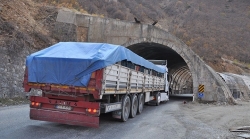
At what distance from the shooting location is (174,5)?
229ft

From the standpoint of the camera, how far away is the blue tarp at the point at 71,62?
7.38 m

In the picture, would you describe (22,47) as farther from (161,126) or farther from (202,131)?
(202,131)

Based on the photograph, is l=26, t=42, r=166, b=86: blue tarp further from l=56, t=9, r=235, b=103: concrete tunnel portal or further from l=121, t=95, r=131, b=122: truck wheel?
l=56, t=9, r=235, b=103: concrete tunnel portal

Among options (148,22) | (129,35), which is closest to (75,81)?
(129,35)

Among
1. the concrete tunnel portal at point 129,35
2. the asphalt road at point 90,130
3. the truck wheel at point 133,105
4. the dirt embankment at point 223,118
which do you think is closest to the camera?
Answer: the asphalt road at point 90,130

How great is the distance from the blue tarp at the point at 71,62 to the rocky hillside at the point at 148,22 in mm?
6943

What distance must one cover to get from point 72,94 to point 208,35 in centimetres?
5118

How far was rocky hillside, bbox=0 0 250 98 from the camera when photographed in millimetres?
15625

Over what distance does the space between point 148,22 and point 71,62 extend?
4529 cm

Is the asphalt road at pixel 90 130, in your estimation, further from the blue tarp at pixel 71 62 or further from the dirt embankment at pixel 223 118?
the dirt embankment at pixel 223 118

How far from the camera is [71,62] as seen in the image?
758cm

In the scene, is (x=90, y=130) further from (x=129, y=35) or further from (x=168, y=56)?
(x=168, y=56)

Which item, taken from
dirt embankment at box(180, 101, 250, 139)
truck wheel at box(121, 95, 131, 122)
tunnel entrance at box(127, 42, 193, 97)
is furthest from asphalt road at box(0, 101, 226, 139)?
tunnel entrance at box(127, 42, 193, 97)

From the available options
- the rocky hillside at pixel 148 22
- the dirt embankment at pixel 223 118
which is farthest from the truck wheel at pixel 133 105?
the rocky hillside at pixel 148 22
